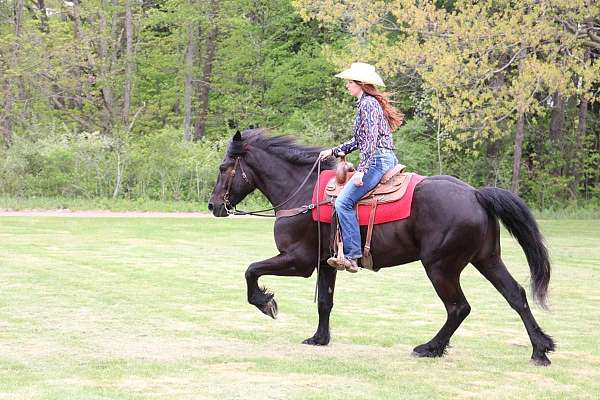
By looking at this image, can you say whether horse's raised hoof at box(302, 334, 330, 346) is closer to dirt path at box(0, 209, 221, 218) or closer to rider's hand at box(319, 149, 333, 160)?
rider's hand at box(319, 149, 333, 160)

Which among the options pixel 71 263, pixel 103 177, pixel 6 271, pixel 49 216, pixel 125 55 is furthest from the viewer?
pixel 125 55

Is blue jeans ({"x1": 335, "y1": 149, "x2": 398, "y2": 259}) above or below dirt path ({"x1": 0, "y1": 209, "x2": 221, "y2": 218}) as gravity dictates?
above

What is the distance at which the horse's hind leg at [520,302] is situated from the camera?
7961 mm

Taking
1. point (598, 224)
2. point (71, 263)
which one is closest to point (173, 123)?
point (598, 224)

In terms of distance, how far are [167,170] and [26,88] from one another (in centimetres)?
1390

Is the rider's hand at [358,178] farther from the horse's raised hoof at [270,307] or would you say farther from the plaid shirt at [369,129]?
the horse's raised hoof at [270,307]

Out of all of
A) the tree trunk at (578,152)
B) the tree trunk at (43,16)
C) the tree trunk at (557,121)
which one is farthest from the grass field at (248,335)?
the tree trunk at (43,16)

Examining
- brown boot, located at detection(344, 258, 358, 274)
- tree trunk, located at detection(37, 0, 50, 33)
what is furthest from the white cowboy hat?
tree trunk, located at detection(37, 0, 50, 33)

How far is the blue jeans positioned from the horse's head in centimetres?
120

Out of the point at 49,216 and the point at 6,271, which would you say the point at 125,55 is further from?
the point at 6,271

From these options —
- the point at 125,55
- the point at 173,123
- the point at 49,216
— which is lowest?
the point at 49,216

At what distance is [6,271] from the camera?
14609mm

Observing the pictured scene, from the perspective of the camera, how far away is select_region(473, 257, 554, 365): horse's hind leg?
796cm

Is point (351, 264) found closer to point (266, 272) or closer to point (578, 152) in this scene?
point (266, 272)
